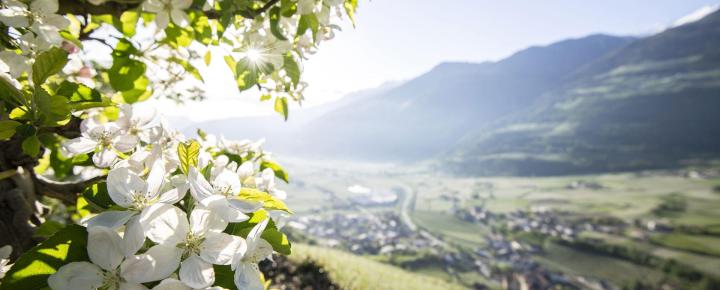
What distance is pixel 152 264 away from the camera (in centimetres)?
112

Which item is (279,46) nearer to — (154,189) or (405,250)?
(154,189)

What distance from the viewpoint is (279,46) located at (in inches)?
105

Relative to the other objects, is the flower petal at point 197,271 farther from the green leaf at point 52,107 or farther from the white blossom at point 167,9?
the white blossom at point 167,9

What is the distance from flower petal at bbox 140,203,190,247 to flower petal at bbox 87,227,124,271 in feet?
0.31

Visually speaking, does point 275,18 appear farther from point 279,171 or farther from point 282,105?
point 279,171

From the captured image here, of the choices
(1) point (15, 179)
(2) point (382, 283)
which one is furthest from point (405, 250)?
(1) point (15, 179)

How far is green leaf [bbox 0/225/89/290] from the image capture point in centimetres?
108

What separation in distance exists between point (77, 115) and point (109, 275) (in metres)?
1.49

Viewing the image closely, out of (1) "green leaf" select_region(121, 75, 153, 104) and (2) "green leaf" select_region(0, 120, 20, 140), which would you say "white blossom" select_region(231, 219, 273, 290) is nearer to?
(2) "green leaf" select_region(0, 120, 20, 140)

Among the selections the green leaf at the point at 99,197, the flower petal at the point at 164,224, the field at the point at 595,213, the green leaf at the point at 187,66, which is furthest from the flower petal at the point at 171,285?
the field at the point at 595,213

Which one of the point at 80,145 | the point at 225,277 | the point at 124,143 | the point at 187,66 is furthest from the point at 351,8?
the point at 225,277

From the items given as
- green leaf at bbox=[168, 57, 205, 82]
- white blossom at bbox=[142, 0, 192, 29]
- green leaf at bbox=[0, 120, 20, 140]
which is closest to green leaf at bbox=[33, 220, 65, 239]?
green leaf at bbox=[0, 120, 20, 140]

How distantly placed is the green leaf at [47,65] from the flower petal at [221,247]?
822mm

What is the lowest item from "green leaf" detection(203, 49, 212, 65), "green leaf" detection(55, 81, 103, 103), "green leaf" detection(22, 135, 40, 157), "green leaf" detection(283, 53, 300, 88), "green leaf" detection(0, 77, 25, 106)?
"green leaf" detection(22, 135, 40, 157)
